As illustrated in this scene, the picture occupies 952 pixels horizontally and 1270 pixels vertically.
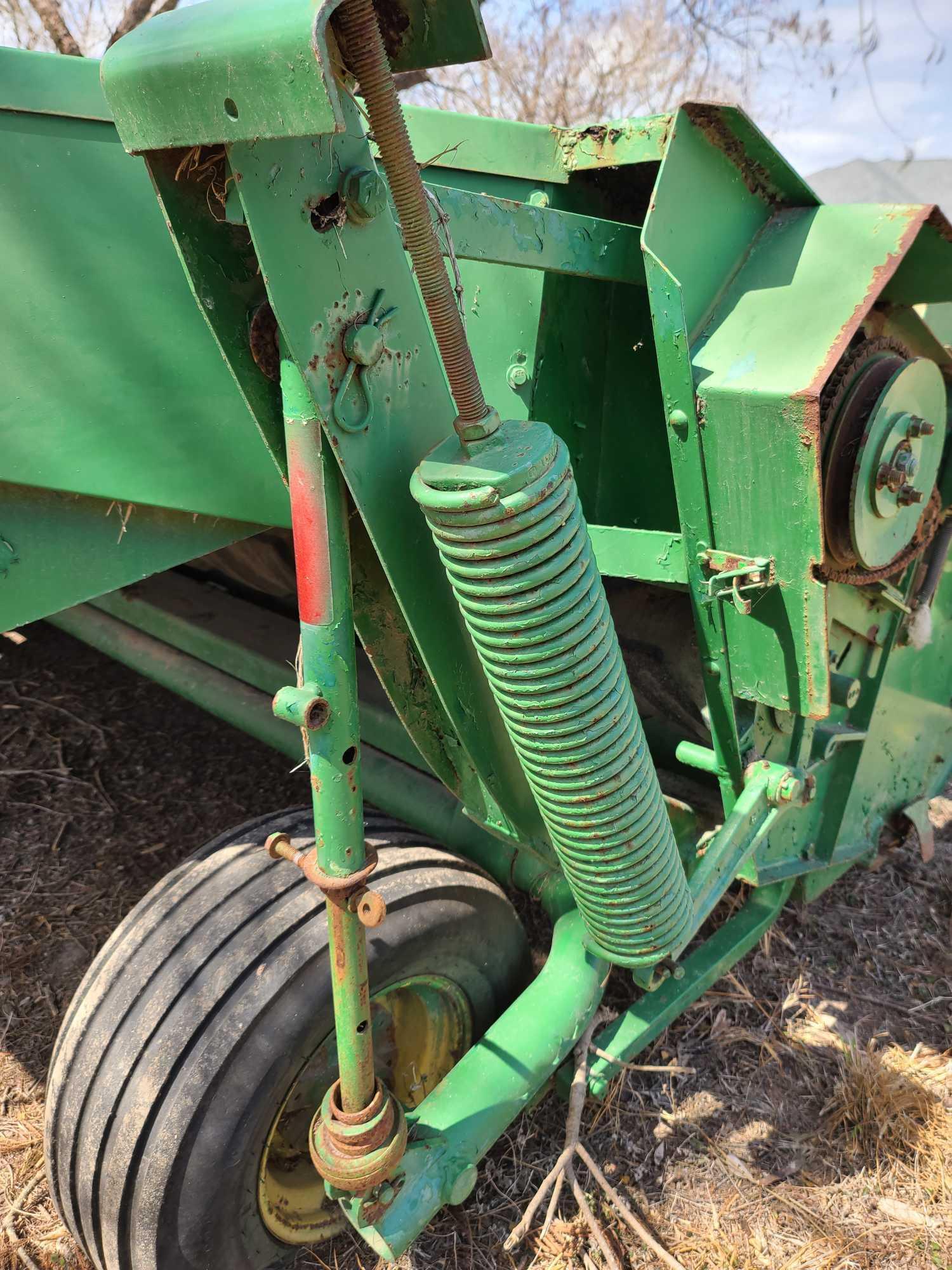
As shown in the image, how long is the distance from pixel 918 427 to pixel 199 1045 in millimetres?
1837

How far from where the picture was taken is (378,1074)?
81.7 inches

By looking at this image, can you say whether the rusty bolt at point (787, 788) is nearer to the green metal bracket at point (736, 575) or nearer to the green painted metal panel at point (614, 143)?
the green metal bracket at point (736, 575)

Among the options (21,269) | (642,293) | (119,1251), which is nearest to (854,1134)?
(119,1251)

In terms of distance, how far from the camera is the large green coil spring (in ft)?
3.88

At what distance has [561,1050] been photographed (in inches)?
76.4

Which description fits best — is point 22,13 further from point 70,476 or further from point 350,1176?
point 350,1176

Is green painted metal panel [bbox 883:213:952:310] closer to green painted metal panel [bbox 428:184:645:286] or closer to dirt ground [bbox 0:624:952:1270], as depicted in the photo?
green painted metal panel [bbox 428:184:645:286]

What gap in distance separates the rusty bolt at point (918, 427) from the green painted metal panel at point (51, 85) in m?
1.58

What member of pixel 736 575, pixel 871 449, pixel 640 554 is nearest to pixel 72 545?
pixel 640 554

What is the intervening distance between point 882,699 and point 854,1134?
109cm

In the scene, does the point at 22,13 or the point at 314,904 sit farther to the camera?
the point at 22,13

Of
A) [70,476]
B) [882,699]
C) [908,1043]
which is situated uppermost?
[70,476]

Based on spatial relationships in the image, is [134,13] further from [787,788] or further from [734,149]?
[787,788]

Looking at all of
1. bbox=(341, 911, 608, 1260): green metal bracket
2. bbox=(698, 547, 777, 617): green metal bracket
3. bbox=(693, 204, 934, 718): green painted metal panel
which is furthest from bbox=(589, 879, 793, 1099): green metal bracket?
bbox=(698, 547, 777, 617): green metal bracket
